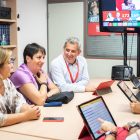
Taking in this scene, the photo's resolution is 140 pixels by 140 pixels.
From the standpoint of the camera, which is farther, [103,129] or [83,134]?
[83,134]

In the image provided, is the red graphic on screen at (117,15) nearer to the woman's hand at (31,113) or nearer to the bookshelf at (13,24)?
the bookshelf at (13,24)

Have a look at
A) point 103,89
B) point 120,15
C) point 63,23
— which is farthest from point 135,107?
point 63,23

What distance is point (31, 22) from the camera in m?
4.44

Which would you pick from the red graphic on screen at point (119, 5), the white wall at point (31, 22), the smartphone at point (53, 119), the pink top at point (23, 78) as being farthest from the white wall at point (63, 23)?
the smartphone at point (53, 119)

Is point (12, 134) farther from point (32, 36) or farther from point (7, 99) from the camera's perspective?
point (32, 36)

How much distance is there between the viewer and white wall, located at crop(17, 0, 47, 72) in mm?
4189

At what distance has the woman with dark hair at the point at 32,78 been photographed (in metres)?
2.04

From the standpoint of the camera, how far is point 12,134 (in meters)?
1.39

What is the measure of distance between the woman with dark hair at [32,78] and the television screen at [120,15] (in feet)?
5.14

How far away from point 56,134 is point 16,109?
524 millimetres

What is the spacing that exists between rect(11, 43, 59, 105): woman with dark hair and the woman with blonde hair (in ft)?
0.77

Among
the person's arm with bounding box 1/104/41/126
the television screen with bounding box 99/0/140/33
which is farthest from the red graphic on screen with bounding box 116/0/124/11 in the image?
the person's arm with bounding box 1/104/41/126

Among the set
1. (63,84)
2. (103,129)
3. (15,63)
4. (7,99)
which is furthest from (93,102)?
(15,63)

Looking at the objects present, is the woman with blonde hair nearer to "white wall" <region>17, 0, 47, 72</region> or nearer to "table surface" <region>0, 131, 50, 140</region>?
"table surface" <region>0, 131, 50, 140</region>
